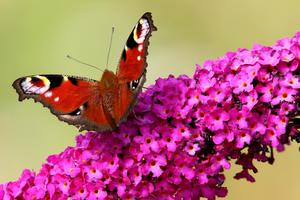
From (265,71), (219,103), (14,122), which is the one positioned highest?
(265,71)

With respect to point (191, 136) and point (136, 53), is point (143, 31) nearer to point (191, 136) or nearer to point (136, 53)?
point (136, 53)

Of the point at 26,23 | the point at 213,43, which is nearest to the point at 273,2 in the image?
the point at 213,43

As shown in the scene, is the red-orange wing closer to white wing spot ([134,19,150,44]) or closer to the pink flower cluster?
the pink flower cluster

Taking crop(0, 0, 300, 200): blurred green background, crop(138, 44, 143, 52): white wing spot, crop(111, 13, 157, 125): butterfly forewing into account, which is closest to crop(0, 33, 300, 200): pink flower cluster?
crop(111, 13, 157, 125): butterfly forewing

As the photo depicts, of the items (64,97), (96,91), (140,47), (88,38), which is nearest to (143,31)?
(140,47)

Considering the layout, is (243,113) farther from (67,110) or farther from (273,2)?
(273,2)

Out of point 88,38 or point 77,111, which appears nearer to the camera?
point 77,111
